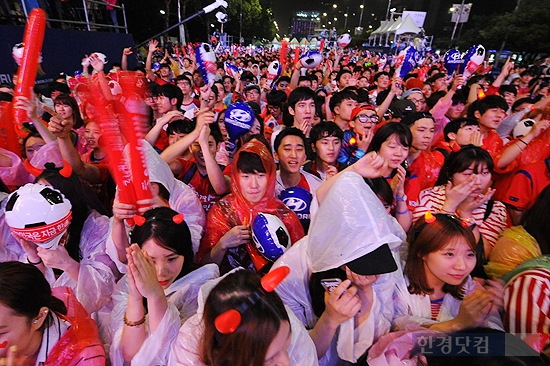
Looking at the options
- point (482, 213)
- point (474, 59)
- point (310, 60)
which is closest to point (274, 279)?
point (482, 213)

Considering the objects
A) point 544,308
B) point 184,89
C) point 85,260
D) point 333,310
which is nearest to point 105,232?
point 85,260

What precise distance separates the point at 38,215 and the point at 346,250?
144 centimetres

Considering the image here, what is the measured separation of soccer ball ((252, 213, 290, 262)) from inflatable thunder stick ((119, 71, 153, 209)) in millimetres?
633

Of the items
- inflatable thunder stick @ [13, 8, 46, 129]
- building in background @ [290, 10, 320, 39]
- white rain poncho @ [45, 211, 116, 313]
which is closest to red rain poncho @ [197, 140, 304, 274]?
white rain poncho @ [45, 211, 116, 313]

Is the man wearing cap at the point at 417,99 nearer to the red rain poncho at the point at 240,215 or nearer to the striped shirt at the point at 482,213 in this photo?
the striped shirt at the point at 482,213

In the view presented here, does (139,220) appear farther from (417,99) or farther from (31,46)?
(417,99)

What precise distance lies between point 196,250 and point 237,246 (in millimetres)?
319

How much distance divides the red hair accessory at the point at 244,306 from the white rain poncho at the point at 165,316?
362 mm

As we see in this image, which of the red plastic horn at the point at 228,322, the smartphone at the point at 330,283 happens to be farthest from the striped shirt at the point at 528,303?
the red plastic horn at the point at 228,322

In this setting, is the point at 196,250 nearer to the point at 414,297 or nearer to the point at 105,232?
the point at 105,232

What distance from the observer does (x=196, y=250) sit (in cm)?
207

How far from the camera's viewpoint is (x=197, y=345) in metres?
1.12

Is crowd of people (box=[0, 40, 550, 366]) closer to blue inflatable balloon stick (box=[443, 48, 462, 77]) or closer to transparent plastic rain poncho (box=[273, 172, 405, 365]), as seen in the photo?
transparent plastic rain poncho (box=[273, 172, 405, 365])

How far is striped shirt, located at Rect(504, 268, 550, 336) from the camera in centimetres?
126
